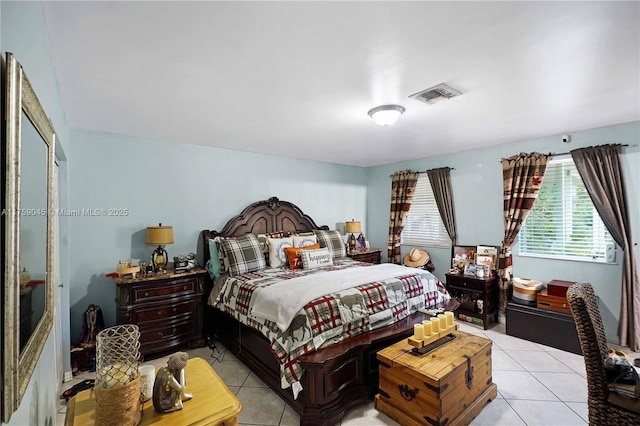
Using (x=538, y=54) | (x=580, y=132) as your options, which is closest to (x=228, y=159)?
(x=538, y=54)

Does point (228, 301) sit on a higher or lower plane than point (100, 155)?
lower

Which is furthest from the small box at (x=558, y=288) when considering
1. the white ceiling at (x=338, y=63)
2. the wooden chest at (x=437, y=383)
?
the white ceiling at (x=338, y=63)

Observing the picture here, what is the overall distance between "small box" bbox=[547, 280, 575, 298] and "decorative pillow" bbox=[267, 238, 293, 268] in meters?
3.20

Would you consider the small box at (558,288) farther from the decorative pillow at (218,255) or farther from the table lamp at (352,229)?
the decorative pillow at (218,255)

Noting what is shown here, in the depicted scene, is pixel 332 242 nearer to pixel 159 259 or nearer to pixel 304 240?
pixel 304 240

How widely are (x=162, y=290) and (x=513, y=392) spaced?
3518 mm

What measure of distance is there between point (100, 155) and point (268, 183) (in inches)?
84.3

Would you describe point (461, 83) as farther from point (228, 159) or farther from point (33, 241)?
point (228, 159)

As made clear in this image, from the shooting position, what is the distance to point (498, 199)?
13.9 ft

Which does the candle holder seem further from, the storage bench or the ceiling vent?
the ceiling vent

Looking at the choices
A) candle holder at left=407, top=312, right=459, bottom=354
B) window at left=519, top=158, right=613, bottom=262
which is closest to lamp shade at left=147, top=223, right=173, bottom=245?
candle holder at left=407, top=312, right=459, bottom=354

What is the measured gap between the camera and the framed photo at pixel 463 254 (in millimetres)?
4461

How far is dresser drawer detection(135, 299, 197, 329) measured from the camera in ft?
10.4

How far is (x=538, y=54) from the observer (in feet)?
6.10
